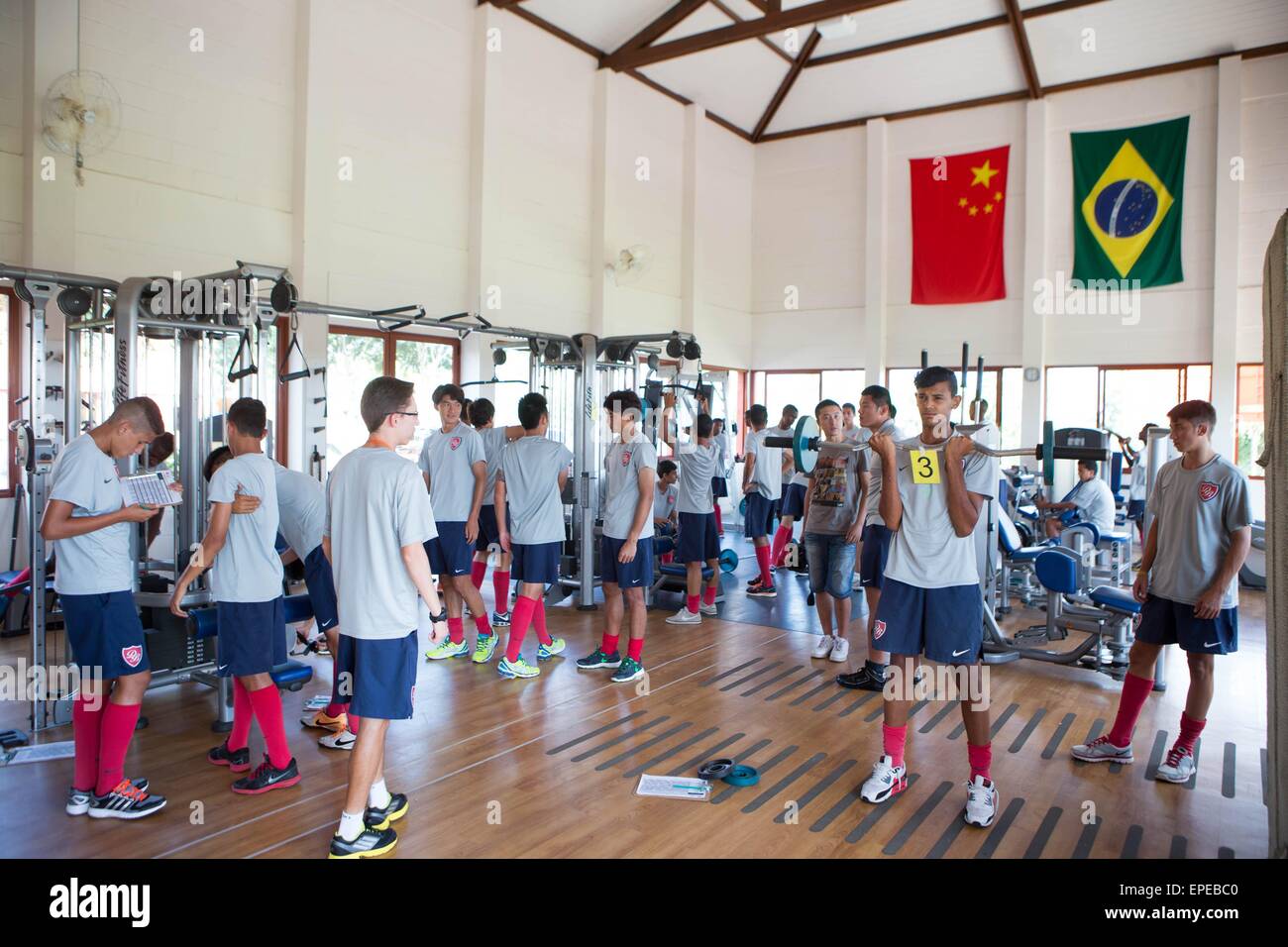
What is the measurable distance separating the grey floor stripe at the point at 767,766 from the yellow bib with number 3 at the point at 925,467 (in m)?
1.39

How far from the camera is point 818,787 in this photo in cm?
340

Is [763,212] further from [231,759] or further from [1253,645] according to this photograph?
[231,759]

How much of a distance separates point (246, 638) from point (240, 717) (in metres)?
0.50

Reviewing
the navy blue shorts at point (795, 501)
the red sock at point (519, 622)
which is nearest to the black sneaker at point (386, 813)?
the red sock at point (519, 622)

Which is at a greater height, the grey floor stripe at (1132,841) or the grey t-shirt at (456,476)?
the grey t-shirt at (456,476)

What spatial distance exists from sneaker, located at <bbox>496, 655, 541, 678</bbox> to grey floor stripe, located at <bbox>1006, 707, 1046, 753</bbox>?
8.07 ft

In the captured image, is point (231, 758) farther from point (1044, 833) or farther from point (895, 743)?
point (1044, 833)

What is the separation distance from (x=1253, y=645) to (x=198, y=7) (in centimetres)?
892

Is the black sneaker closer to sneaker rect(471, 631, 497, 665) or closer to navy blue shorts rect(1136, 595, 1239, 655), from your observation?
sneaker rect(471, 631, 497, 665)

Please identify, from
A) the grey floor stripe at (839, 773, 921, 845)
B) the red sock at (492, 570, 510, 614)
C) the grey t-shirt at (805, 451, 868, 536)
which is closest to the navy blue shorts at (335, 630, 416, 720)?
the grey floor stripe at (839, 773, 921, 845)

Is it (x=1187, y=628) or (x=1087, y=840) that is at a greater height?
(x=1187, y=628)

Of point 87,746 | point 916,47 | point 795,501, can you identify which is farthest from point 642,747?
point 916,47

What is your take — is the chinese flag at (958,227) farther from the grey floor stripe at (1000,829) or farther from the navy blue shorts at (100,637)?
the navy blue shorts at (100,637)

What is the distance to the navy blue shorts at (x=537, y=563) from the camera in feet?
15.6
